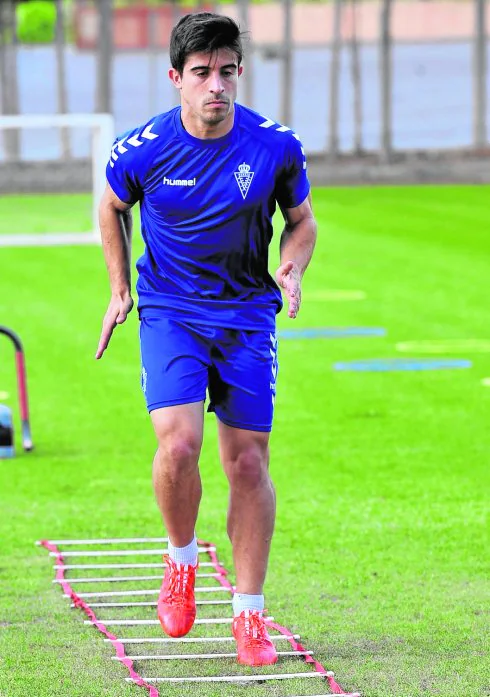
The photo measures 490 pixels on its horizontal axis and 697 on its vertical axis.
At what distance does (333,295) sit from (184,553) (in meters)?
11.7

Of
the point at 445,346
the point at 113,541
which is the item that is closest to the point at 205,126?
the point at 113,541

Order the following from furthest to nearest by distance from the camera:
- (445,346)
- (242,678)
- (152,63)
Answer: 1. (152,63)
2. (445,346)
3. (242,678)

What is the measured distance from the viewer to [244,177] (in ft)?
17.8

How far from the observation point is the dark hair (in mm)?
5297

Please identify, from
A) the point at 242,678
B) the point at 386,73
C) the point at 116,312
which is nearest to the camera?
the point at 242,678

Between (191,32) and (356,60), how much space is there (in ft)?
115

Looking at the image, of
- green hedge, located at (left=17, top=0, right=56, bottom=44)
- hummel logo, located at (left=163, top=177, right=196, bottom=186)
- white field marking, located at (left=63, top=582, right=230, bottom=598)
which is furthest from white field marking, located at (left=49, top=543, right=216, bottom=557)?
green hedge, located at (left=17, top=0, right=56, bottom=44)

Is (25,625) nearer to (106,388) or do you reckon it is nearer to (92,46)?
(106,388)

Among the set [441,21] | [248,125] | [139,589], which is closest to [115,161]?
[248,125]

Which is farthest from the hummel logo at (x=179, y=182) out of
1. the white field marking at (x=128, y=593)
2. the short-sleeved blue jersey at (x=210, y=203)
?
the white field marking at (x=128, y=593)

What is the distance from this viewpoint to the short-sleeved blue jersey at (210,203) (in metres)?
5.43

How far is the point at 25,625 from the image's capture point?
19.5 feet

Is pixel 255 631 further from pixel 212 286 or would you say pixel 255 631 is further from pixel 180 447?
pixel 212 286

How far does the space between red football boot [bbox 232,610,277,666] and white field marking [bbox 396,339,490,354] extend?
313 inches
